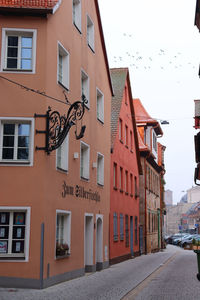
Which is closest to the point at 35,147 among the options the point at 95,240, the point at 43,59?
the point at 43,59

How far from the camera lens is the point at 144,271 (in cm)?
2114

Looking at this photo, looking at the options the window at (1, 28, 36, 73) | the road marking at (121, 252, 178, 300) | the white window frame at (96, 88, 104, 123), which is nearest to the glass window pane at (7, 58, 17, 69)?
the window at (1, 28, 36, 73)

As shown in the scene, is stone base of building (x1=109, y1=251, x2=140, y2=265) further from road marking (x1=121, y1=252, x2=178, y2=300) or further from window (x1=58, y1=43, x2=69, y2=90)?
window (x1=58, y1=43, x2=69, y2=90)

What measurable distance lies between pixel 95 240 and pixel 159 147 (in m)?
31.2

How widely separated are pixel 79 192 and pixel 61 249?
3174mm

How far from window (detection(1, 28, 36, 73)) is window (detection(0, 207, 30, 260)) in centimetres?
446

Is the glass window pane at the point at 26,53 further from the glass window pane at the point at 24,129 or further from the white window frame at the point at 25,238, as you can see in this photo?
the white window frame at the point at 25,238

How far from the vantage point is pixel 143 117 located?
41.6m

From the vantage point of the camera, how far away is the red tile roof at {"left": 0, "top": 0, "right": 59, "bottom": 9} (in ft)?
49.6

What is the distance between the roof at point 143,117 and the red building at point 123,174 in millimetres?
7070

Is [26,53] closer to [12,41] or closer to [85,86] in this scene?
[12,41]

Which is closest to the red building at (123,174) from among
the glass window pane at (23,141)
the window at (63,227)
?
→ the window at (63,227)

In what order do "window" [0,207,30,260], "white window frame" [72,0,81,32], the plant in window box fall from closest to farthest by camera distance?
1. "window" [0,207,30,260]
2. the plant in window box
3. "white window frame" [72,0,81,32]

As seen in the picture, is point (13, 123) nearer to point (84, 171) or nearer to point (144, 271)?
point (84, 171)
